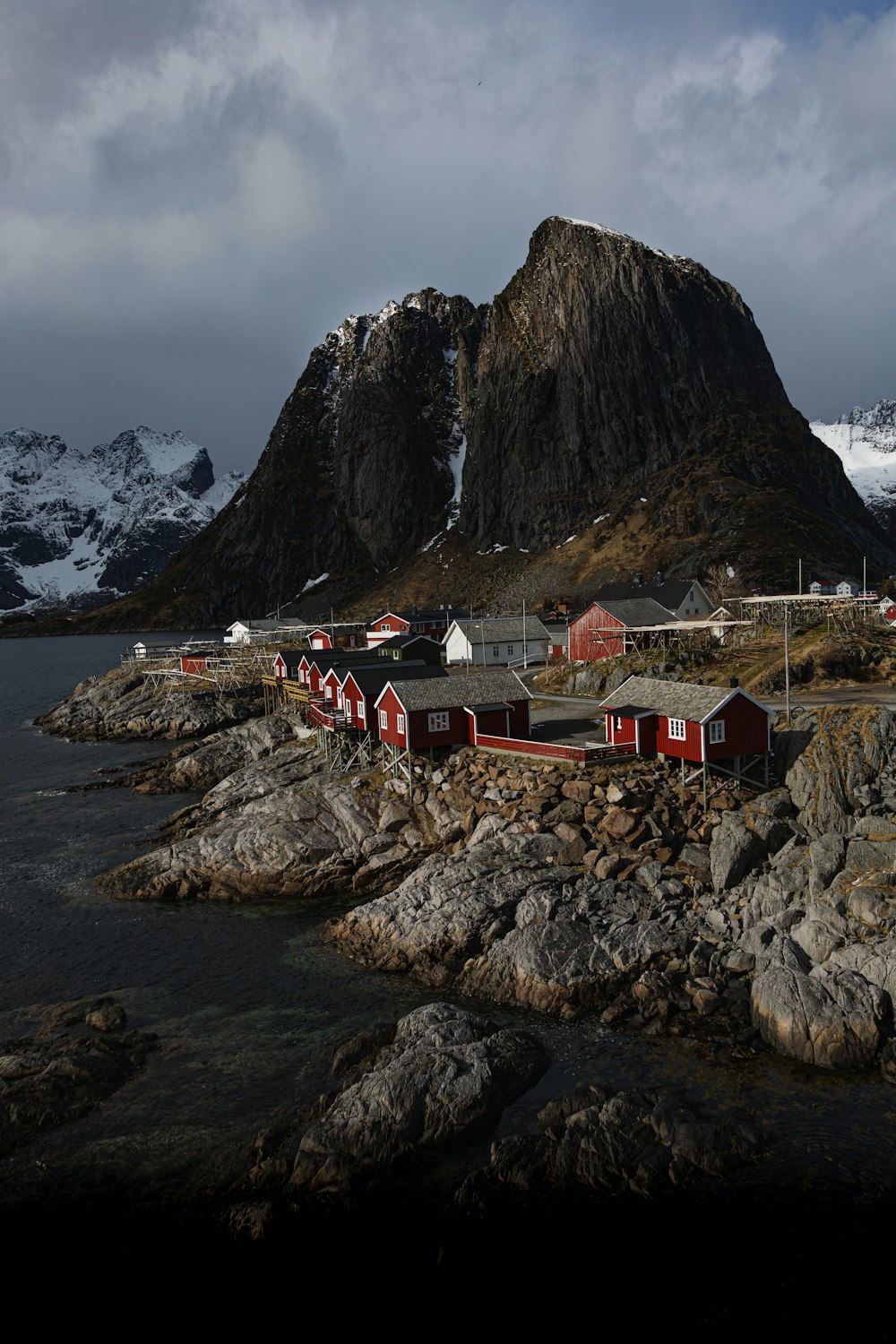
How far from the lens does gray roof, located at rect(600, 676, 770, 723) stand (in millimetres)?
35812

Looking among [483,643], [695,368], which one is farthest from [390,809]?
[695,368]

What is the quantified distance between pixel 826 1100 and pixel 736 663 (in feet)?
123

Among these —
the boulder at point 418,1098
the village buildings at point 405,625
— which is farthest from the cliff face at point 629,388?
the boulder at point 418,1098

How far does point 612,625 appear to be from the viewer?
222 feet

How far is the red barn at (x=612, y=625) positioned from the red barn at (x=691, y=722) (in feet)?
83.1

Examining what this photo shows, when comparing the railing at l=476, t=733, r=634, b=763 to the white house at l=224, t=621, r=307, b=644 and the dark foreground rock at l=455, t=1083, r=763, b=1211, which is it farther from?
the white house at l=224, t=621, r=307, b=644

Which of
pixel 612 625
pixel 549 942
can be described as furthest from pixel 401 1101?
pixel 612 625

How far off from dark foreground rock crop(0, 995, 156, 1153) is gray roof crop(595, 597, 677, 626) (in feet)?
168

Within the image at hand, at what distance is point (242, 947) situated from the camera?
1236 inches

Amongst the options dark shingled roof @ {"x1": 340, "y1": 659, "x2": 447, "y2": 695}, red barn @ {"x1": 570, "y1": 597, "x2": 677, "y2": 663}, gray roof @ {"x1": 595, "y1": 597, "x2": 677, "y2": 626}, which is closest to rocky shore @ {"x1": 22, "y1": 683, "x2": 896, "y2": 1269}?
dark shingled roof @ {"x1": 340, "y1": 659, "x2": 447, "y2": 695}

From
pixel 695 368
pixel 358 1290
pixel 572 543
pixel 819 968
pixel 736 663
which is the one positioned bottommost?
pixel 358 1290

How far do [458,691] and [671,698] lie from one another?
11.7m

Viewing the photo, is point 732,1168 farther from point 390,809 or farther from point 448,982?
point 390,809

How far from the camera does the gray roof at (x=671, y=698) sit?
117 feet
